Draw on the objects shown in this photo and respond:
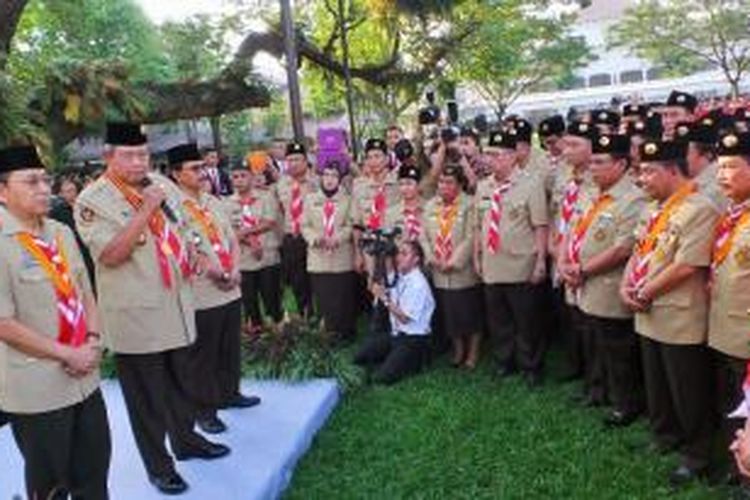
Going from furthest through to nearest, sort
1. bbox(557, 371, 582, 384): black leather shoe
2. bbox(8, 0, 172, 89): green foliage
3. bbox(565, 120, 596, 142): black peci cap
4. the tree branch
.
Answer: bbox(8, 0, 172, 89): green foliage < the tree branch < bbox(557, 371, 582, 384): black leather shoe < bbox(565, 120, 596, 142): black peci cap

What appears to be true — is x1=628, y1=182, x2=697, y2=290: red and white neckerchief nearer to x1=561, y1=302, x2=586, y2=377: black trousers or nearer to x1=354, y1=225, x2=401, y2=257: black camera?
x1=561, y1=302, x2=586, y2=377: black trousers

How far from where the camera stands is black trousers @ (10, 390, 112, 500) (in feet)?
12.4

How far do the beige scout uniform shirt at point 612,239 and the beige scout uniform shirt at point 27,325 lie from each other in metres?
3.00

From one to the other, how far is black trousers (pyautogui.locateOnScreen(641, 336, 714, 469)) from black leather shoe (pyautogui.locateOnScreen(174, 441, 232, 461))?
232 centimetres

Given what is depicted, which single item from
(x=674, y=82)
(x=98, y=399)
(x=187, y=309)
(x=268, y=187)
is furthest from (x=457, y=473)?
(x=674, y=82)

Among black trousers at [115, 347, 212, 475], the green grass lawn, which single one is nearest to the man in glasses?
black trousers at [115, 347, 212, 475]

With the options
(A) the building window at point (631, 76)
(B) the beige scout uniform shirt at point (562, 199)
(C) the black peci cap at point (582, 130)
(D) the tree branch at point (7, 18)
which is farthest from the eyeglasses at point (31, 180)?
(A) the building window at point (631, 76)

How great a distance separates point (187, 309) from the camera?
15.6ft

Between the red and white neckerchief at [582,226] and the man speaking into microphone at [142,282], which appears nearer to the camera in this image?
the man speaking into microphone at [142,282]

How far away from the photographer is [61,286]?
3.82 metres

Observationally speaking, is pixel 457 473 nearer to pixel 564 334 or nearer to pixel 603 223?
pixel 603 223

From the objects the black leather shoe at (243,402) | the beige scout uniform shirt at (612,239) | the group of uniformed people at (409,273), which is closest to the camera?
the group of uniformed people at (409,273)

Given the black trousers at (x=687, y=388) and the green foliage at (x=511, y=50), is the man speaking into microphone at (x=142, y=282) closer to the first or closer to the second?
the black trousers at (x=687, y=388)

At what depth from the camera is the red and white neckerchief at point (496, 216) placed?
654cm
